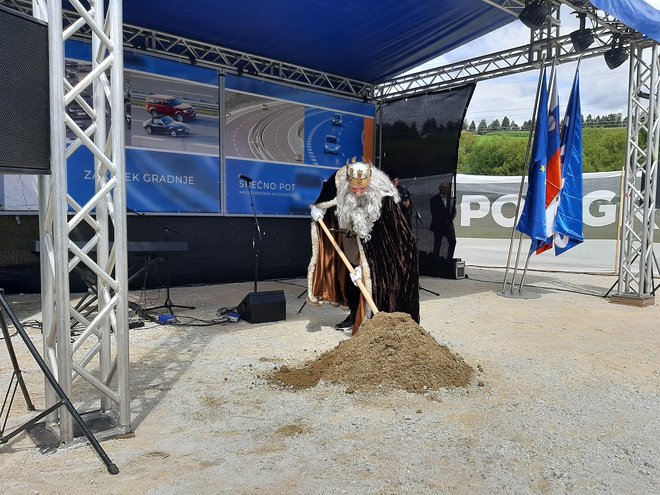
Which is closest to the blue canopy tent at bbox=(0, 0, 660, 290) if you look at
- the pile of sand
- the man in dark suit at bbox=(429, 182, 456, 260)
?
the man in dark suit at bbox=(429, 182, 456, 260)

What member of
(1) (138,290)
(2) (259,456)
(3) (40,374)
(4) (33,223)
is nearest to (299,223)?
(1) (138,290)

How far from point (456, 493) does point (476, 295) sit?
248 inches

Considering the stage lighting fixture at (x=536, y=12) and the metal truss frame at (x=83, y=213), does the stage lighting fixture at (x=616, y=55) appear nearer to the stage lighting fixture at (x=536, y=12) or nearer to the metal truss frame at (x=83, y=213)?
the stage lighting fixture at (x=536, y=12)

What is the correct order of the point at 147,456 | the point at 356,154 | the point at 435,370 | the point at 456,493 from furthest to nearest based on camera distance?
the point at 356,154 → the point at 435,370 → the point at 147,456 → the point at 456,493

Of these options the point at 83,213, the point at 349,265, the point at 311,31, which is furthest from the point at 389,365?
the point at 311,31

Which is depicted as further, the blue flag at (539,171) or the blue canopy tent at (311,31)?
the blue flag at (539,171)

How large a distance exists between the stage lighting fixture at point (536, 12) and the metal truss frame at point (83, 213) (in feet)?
20.1

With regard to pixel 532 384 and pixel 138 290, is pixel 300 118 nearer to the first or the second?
pixel 138 290

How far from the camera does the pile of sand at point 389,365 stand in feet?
11.8

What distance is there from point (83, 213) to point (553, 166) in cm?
721

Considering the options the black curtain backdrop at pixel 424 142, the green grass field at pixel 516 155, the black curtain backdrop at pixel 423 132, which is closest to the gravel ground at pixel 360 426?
the black curtain backdrop at pixel 424 142

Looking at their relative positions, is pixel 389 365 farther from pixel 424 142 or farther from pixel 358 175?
pixel 424 142

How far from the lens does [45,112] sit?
2.43 meters

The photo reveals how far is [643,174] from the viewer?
7.58 m
